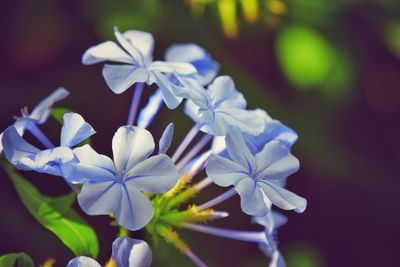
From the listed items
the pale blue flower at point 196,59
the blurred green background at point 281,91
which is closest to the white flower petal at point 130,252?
the pale blue flower at point 196,59

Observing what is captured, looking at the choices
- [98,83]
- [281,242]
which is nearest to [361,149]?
[281,242]

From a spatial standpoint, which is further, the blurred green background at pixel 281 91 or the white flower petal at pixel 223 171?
the blurred green background at pixel 281 91

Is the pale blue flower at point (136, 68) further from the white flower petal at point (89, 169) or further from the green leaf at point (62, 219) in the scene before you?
the green leaf at point (62, 219)

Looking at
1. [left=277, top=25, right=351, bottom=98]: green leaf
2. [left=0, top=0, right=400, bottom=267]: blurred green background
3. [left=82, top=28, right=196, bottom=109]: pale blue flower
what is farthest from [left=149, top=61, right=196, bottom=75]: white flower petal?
[left=277, top=25, right=351, bottom=98]: green leaf

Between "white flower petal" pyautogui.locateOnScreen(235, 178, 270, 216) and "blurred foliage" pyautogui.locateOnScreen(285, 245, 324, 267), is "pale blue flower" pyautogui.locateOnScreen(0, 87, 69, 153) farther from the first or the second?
"blurred foliage" pyautogui.locateOnScreen(285, 245, 324, 267)

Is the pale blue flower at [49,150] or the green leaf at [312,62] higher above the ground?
the pale blue flower at [49,150]

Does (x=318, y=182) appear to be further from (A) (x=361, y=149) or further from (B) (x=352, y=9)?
(B) (x=352, y=9)
